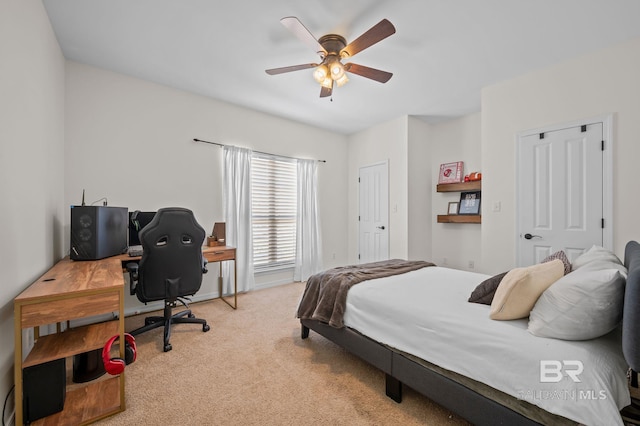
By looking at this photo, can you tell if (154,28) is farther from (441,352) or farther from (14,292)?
(441,352)

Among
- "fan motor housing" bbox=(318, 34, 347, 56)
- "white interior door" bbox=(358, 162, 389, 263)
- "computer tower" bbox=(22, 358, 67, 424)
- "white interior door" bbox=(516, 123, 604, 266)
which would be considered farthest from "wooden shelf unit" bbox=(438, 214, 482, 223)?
"computer tower" bbox=(22, 358, 67, 424)

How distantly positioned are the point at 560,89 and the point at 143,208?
4.84 m

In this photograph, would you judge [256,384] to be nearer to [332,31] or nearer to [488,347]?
[488,347]

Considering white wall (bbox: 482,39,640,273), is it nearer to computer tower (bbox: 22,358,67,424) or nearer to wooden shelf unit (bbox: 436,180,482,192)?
wooden shelf unit (bbox: 436,180,482,192)

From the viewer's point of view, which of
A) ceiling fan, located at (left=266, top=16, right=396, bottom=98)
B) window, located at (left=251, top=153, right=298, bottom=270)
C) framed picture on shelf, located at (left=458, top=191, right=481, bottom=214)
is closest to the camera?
ceiling fan, located at (left=266, top=16, right=396, bottom=98)

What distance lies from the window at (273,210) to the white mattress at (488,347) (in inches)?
99.3

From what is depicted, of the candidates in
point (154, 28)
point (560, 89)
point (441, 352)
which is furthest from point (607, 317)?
point (154, 28)

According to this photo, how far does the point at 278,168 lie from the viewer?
4.47m

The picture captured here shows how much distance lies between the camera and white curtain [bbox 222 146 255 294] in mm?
3826

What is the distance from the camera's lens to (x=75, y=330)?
177cm

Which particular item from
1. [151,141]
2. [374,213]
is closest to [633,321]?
[374,213]

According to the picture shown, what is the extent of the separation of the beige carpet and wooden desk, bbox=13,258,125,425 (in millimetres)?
159

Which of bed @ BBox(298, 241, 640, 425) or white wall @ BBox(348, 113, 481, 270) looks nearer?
bed @ BBox(298, 241, 640, 425)

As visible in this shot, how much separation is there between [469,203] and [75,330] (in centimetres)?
467
